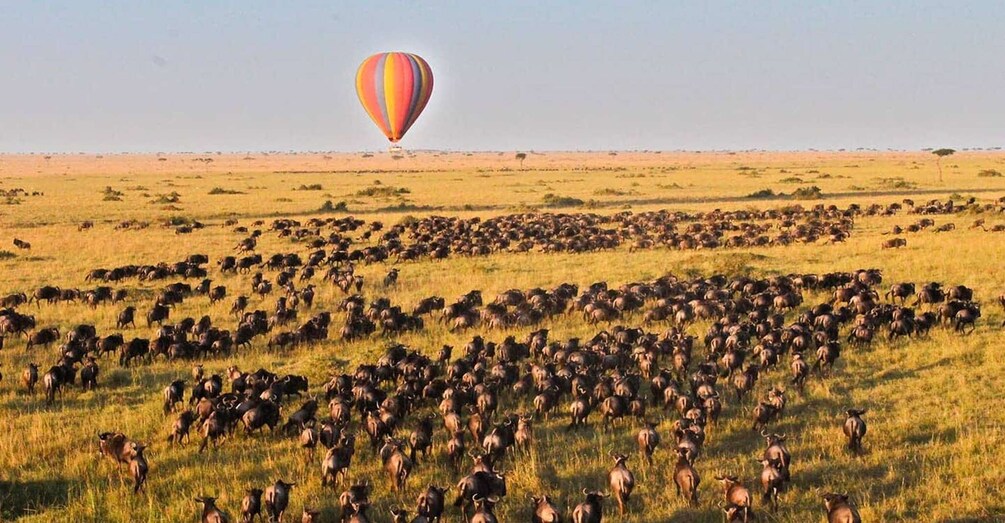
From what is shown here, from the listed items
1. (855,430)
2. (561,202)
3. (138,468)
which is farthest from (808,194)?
(138,468)

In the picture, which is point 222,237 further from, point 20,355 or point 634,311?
point 634,311

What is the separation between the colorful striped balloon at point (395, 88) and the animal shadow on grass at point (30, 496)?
1596 inches

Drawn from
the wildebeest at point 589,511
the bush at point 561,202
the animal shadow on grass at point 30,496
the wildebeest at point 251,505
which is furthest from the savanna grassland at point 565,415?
the bush at point 561,202

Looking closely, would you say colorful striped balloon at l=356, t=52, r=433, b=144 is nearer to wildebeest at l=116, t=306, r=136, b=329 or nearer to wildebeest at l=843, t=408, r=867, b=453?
wildebeest at l=116, t=306, r=136, b=329

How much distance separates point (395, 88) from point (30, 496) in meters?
41.2

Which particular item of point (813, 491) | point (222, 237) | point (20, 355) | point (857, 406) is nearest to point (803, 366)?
point (857, 406)

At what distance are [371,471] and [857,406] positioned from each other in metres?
7.76

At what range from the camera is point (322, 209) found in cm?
5628

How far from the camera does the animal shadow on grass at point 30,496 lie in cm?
1035

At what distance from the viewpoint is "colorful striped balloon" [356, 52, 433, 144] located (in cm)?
4969

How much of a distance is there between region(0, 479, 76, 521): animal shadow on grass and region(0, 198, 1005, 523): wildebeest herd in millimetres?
705

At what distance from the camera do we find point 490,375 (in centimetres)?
1486

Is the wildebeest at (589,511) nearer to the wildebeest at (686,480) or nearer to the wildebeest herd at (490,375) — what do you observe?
the wildebeest herd at (490,375)

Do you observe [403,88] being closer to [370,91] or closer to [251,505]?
[370,91]
